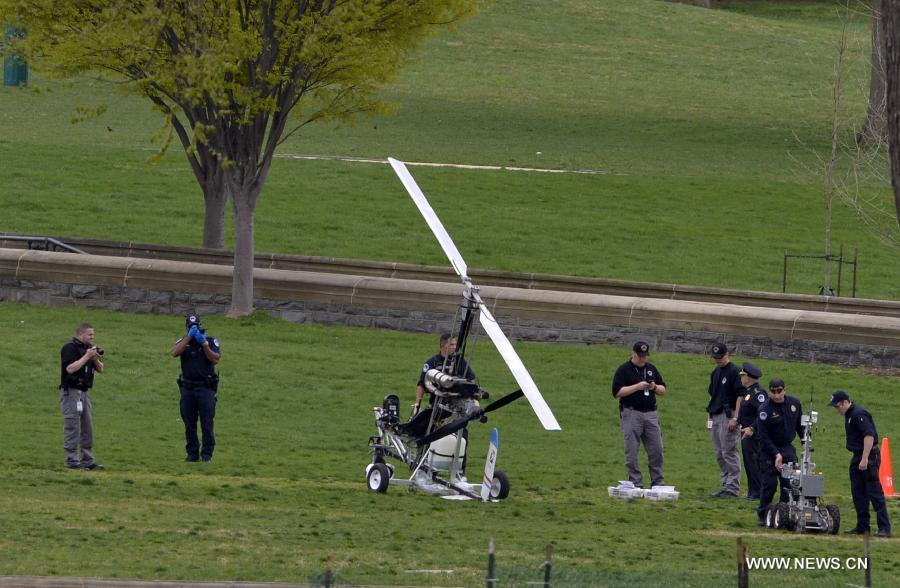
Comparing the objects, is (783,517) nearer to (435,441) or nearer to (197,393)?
(435,441)

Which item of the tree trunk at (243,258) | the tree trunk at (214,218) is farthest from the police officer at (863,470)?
the tree trunk at (214,218)

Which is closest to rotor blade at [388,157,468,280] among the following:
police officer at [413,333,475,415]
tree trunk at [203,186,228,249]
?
police officer at [413,333,475,415]

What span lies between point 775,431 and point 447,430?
3.09 m

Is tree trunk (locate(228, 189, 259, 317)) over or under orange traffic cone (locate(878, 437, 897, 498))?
over

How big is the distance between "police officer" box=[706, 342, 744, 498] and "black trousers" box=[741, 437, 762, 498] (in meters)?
0.14

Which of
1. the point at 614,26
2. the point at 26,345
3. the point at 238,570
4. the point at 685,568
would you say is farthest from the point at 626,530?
the point at 614,26

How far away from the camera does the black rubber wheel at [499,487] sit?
48.4ft

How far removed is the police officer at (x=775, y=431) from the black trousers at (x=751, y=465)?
2.23ft

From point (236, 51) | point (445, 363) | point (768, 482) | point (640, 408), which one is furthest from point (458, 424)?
point (236, 51)

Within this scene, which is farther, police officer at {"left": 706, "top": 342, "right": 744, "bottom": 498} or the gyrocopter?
police officer at {"left": 706, "top": 342, "right": 744, "bottom": 498}

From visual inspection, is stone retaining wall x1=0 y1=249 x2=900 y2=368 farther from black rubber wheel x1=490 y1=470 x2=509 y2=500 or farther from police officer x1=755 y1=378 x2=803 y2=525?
black rubber wheel x1=490 y1=470 x2=509 y2=500

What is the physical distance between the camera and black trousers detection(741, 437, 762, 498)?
614 inches

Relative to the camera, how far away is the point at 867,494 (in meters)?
13.9

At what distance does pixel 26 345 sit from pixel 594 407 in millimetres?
7794
